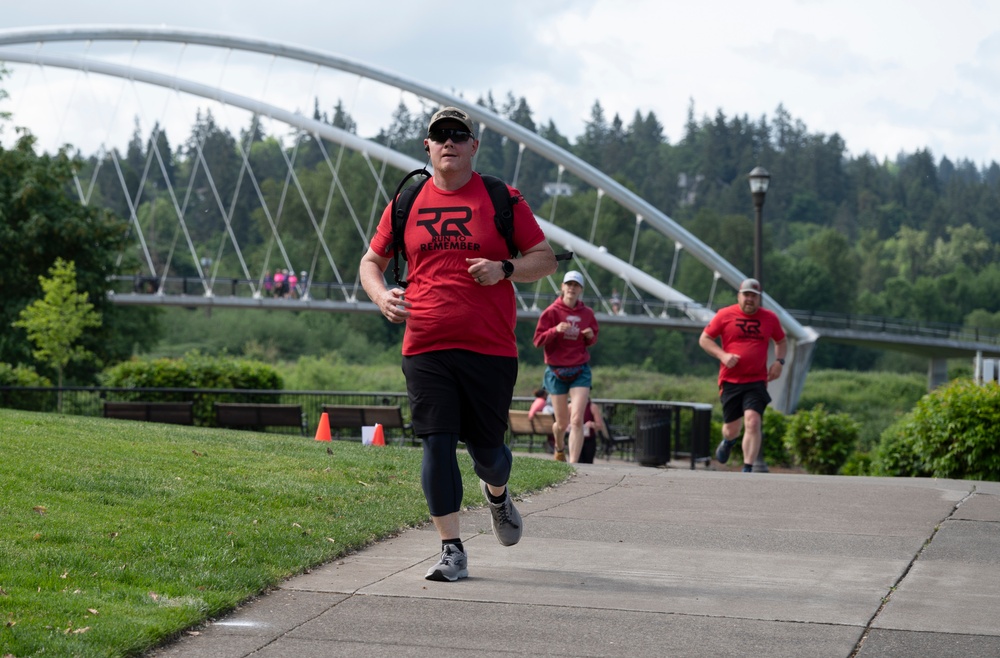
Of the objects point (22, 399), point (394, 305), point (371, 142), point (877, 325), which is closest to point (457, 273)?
point (394, 305)

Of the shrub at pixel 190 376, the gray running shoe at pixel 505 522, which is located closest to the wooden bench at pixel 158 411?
the shrub at pixel 190 376

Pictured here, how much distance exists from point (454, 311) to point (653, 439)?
12.3 meters

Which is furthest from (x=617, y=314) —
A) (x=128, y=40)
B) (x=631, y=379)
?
(x=128, y=40)

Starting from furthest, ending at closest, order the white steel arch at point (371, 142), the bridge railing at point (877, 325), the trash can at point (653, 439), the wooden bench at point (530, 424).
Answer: the bridge railing at point (877, 325), the white steel arch at point (371, 142), the wooden bench at point (530, 424), the trash can at point (653, 439)

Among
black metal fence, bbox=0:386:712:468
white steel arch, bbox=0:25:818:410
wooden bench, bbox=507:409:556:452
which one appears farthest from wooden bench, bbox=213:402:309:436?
white steel arch, bbox=0:25:818:410

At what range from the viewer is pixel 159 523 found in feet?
19.8

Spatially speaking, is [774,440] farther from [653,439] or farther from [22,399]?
[22,399]

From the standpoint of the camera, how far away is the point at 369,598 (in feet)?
16.3

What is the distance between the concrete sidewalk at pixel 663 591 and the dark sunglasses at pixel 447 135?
1.77m

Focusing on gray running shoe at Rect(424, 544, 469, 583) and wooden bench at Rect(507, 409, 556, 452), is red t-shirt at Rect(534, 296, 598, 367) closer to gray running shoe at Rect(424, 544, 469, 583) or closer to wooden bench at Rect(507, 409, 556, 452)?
gray running shoe at Rect(424, 544, 469, 583)

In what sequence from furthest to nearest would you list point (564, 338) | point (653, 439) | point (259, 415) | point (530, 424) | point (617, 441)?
point (530, 424), point (617, 441), point (259, 415), point (653, 439), point (564, 338)

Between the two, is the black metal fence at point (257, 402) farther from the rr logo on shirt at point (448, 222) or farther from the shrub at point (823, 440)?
the rr logo on shirt at point (448, 222)

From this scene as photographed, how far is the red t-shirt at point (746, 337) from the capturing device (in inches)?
459

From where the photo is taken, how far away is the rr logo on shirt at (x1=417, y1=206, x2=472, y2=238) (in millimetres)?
A: 5477
